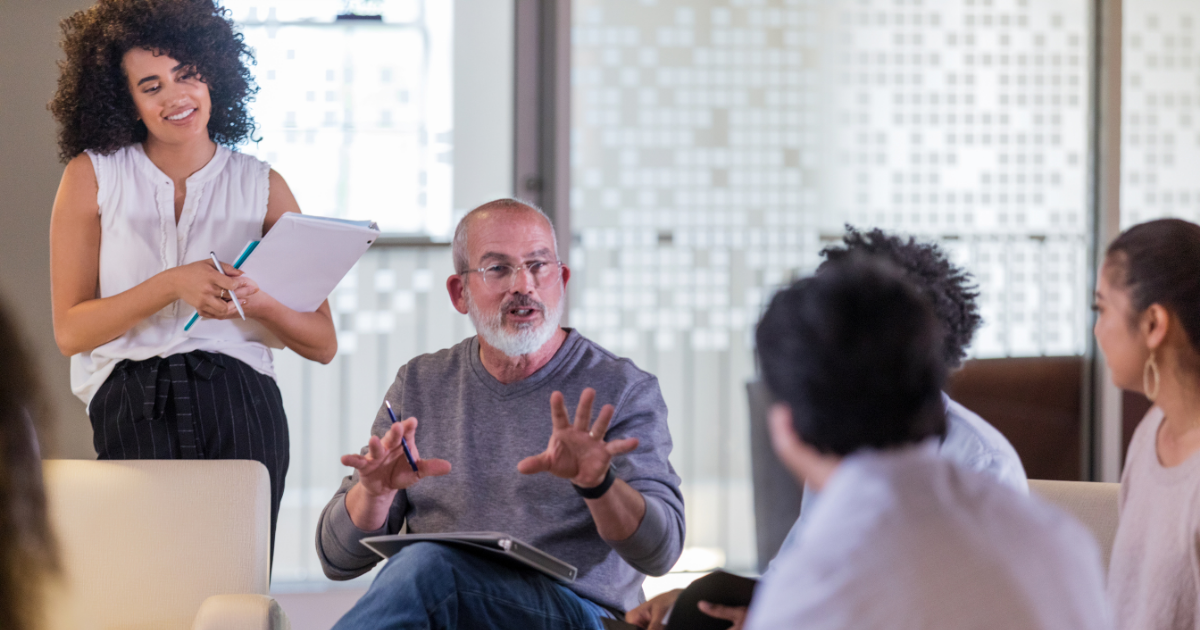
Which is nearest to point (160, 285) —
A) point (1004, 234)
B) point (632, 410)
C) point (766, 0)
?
point (632, 410)

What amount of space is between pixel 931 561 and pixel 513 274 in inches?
50.4

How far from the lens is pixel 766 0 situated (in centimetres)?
322

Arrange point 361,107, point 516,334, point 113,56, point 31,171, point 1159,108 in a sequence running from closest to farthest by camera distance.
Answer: point 516,334, point 113,56, point 31,171, point 361,107, point 1159,108

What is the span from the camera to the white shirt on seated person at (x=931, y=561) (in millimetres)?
863

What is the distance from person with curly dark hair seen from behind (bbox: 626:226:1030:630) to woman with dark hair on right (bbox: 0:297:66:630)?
90 cm

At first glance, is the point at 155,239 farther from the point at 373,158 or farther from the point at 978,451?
the point at 978,451

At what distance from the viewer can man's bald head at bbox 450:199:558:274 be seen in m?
2.07

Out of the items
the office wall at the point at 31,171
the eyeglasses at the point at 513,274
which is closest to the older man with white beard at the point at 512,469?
the eyeglasses at the point at 513,274

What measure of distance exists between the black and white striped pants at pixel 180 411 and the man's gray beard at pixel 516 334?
1.95 ft

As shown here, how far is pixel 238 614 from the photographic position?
1660mm

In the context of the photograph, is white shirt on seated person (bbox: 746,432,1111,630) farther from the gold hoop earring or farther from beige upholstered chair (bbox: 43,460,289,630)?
beige upholstered chair (bbox: 43,460,289,630)

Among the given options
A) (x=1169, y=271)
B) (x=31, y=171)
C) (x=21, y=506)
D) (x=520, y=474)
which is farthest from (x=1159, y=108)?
(x=21, y=506)

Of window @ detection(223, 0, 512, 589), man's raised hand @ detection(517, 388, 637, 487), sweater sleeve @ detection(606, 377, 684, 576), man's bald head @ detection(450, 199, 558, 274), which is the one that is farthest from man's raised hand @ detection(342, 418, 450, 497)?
window @ detection(223, 0, 512, 589)

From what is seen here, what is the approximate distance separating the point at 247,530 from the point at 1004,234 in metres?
2.61
